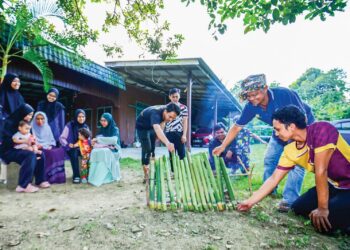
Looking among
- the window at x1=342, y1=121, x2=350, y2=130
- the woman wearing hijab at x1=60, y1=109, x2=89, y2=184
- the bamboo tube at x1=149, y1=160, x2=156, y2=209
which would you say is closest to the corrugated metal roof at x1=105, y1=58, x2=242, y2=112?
the woman wearing hijab at x1=60, y1=109, x2=89, y2=184

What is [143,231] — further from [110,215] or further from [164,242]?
[110,215]

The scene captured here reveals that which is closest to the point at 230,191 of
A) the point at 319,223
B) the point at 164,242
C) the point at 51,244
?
the point at 319,223

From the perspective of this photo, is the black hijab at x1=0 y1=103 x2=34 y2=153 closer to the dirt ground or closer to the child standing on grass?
the child standing on grass

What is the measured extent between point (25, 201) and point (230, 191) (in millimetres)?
2672

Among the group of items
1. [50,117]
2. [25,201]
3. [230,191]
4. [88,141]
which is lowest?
[25,201]

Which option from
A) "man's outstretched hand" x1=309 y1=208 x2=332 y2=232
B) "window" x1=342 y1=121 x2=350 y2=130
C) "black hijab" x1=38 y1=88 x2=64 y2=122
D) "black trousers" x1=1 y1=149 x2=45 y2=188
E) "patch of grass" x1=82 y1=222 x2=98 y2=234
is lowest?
"patch of grass" x1=82 y1=222 x2=98 y2=234

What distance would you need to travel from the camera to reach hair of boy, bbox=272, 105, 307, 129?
2225mm

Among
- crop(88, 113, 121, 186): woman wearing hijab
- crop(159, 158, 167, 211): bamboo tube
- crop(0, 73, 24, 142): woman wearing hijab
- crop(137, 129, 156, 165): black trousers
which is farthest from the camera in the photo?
crop(88, 113, 121, 186): woman wearing hijab

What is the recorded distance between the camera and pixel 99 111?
12.1m

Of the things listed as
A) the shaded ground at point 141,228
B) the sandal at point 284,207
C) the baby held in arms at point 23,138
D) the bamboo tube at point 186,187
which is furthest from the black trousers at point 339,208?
the baby held in arms at point 23,138

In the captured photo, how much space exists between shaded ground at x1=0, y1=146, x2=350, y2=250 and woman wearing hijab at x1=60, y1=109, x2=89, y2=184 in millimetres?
1477

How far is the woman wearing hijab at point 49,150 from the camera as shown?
171 inches

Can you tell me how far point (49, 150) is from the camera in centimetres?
439

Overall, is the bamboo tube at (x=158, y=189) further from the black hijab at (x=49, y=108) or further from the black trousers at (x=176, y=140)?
the black hijab at (x=49, y=108)
